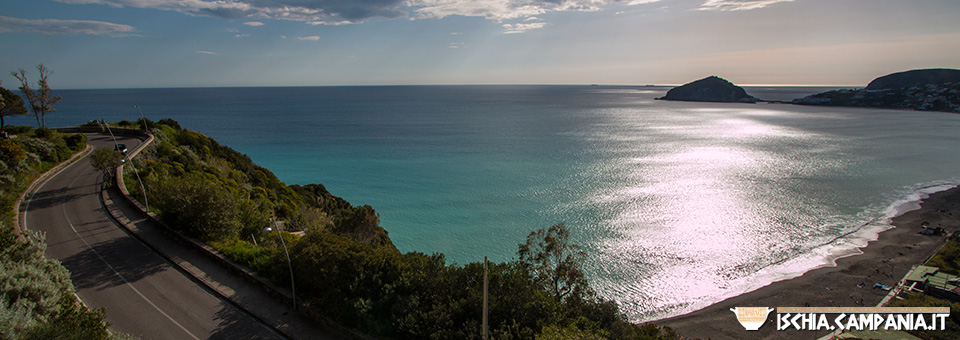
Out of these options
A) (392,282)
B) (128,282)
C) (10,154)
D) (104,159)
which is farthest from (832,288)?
(10,154)

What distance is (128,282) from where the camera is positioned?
717 inches

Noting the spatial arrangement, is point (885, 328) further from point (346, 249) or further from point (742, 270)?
point (346, 249)

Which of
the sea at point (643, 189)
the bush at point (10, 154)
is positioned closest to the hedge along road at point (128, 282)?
the bush at point (10, 154)

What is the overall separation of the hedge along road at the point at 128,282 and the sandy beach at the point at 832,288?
30016mm

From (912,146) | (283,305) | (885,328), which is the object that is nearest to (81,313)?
(283,305)

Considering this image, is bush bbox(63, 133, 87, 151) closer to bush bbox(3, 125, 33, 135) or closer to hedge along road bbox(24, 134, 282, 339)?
bush bbox(3, 125, 33, 135)

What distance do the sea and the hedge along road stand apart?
25.2 meters

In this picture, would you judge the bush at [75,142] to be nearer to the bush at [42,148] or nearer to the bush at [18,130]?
the bush at [42,148]

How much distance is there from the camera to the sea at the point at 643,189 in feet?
131

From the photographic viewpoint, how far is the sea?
39.9 metres

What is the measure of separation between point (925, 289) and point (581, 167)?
44906mm

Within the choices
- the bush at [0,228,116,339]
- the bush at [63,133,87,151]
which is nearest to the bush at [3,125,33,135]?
the bush at [63,133,87,151]

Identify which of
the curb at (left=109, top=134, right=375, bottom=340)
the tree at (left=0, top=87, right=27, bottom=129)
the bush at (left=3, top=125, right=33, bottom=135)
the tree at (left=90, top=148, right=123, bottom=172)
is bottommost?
the curb at (left=109, top=134, right=375, bottom=340)

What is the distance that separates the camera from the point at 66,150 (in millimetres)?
37375
